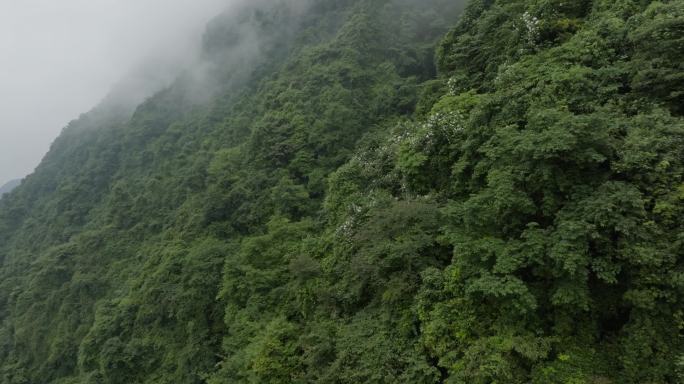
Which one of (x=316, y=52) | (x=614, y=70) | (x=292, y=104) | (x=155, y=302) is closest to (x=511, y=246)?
(x=614, y=70)

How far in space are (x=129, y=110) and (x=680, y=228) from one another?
277 feet

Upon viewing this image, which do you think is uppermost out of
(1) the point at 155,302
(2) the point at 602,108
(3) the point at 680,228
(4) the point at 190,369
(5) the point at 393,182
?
(2) the point at 602,108

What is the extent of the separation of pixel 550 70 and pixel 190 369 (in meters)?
21.5

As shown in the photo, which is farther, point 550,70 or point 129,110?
point 129,110

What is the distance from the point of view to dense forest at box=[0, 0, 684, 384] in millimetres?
8328

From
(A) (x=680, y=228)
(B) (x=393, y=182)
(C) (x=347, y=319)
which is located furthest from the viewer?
(B) (x=393, y=182)

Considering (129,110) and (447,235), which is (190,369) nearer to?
(447,235)

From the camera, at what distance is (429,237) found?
466 inches

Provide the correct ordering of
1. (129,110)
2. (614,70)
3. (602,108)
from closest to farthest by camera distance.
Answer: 1. (602,108)
2. (614,70)
3. (129,110)

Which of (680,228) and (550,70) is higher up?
(550,70)

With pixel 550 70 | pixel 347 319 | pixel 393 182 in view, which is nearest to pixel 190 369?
pixel 347 319

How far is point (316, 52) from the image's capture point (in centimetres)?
4116

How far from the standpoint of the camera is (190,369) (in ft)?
68.4

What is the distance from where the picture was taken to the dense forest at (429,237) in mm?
8328
